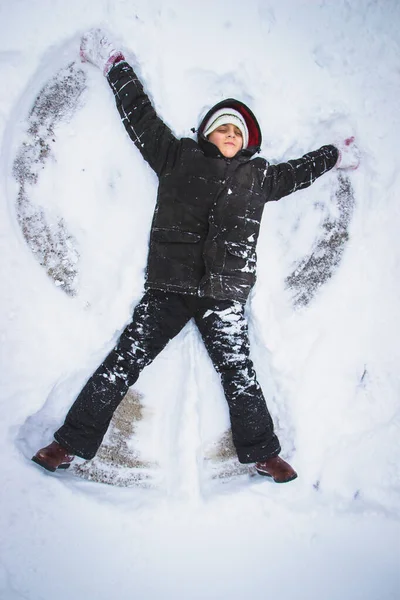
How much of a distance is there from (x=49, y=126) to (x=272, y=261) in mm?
1219

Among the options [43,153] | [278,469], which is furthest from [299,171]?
[278,469]

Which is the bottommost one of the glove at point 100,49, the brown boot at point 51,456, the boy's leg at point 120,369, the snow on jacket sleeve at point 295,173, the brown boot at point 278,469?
the brown boot at point 51,456

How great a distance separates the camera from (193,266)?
1673 mm

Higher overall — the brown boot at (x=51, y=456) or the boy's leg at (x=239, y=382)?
the boy's leg at (x=239, y=382)

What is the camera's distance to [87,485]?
1.78 metres

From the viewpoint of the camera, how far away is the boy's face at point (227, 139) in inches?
68.6

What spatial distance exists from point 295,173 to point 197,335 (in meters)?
0.87

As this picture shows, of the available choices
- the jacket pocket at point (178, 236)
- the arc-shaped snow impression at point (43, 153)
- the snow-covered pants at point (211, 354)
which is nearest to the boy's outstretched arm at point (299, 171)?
the jacket pocket at point (178, 236)

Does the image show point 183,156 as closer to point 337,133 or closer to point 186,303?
point 186,303

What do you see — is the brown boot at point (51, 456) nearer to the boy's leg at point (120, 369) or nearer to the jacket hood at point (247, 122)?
the boy's leg at point (120, 369)

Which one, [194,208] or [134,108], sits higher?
[134,108]

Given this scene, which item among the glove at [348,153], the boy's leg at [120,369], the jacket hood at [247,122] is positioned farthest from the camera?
the glove at [348,153]

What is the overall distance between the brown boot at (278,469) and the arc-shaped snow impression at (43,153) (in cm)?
121

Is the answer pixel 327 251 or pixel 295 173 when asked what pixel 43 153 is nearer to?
pixel 295 173
